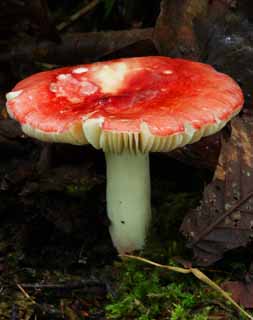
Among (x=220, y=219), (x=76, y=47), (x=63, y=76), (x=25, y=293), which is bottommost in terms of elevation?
(x=25, y=293)

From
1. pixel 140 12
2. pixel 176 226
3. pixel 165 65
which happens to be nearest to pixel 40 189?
pixel 176 226

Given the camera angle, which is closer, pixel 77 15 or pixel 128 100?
pixel 128 100

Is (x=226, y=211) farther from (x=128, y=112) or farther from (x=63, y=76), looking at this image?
(x=63, y=76)

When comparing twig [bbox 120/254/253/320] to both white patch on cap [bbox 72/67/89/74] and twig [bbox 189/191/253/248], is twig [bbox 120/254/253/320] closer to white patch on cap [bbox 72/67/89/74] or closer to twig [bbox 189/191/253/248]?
twig [bbox 189/191/253/248]

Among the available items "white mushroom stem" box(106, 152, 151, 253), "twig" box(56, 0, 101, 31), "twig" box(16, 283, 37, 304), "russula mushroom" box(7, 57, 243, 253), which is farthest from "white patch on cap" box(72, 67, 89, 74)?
"twig" box(56, 0, 101, 31)

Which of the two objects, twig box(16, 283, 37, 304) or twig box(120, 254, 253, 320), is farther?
twig box(16, 283, 37, 304)

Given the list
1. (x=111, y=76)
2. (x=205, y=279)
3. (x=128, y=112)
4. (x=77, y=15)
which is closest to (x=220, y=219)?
(x=205, y=279)

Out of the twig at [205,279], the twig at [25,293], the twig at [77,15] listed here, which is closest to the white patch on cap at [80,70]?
the twig at [205,279]
